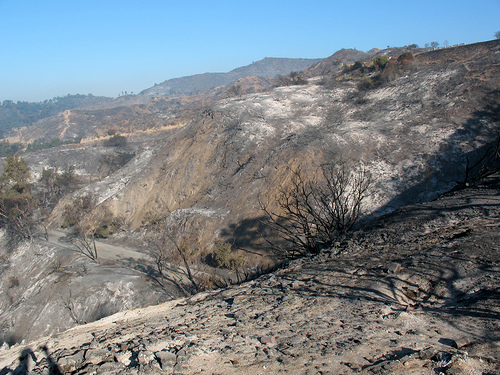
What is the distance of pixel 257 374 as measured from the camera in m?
3.80

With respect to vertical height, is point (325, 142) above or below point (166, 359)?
above

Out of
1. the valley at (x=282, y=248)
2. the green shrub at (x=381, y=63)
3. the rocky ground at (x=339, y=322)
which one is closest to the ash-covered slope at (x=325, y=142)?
the valley at (x=282, y=248)

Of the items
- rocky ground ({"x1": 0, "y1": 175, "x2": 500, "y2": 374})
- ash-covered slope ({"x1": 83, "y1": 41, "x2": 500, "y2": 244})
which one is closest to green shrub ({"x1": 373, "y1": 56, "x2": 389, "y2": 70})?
ash-covered slope ({"x1": 83, "y1": 41, "x2": 500, "y2": 244})

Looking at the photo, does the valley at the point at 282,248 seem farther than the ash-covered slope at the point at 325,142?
No

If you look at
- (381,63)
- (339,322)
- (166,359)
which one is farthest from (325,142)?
(381,63)

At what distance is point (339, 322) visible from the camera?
16.1 ft

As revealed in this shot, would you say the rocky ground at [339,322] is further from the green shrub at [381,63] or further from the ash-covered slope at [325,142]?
the green shrub at [381,63]

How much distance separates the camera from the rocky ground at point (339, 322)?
152 inches

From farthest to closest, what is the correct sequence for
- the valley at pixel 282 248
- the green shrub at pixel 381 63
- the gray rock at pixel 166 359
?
the green shrub at pixel 381 63, the valley at pixel 282 248, the gray rock at pixel 166 359

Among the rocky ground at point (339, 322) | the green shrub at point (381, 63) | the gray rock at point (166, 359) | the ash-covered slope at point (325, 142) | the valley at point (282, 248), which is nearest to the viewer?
the rocky ground at point (339, 322)

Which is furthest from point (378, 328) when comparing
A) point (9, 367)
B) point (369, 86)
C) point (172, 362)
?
point (369, 86)

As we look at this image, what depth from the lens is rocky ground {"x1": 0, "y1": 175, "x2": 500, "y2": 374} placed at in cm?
387

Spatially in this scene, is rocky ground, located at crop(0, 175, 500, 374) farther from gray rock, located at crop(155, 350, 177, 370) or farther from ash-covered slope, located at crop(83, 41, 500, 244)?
ash-covered slope, located at crop(83, 41, 500, 244)

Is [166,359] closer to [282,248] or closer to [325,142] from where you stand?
[282,248]
